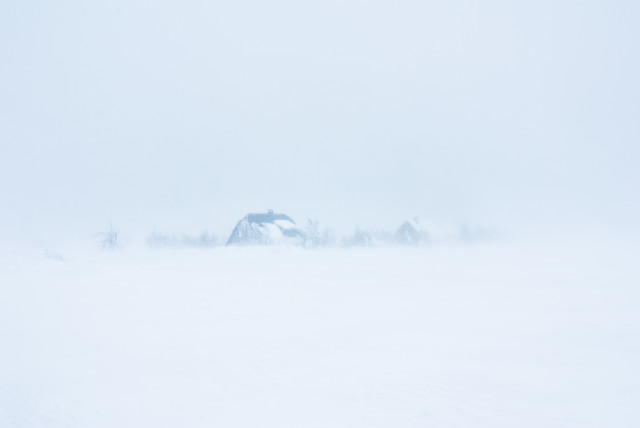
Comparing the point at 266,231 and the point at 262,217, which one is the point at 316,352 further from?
the point at 262,217

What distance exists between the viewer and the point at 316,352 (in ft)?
30.3

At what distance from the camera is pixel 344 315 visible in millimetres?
12977

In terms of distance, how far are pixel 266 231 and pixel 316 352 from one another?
3301 centimetres

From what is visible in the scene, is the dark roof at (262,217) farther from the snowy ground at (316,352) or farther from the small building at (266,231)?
the snowy ground at (316,352)

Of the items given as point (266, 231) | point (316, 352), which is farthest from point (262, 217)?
point (316, 352)

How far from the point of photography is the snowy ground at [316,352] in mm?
6066

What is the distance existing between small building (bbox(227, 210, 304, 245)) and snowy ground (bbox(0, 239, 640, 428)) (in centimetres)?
2172

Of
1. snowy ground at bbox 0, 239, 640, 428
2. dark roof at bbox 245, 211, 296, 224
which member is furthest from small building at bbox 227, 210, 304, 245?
snowy ground at bbox 0, 239, 640, 428

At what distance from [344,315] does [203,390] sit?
6.25 meters

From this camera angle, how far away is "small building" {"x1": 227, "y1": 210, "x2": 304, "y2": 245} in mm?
41250

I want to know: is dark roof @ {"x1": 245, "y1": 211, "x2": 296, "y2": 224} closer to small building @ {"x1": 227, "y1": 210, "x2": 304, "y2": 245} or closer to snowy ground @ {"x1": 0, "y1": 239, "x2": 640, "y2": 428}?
small building @ {"x1": 227, "y1": 210, "x2": 304, "y2": 245}

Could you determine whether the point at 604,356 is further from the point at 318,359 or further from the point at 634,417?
the point at 318,359

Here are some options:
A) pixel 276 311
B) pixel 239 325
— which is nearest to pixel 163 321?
pixel 239 325

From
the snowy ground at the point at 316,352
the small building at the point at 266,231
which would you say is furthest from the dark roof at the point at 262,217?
the snowy ground at the point at 316,352
